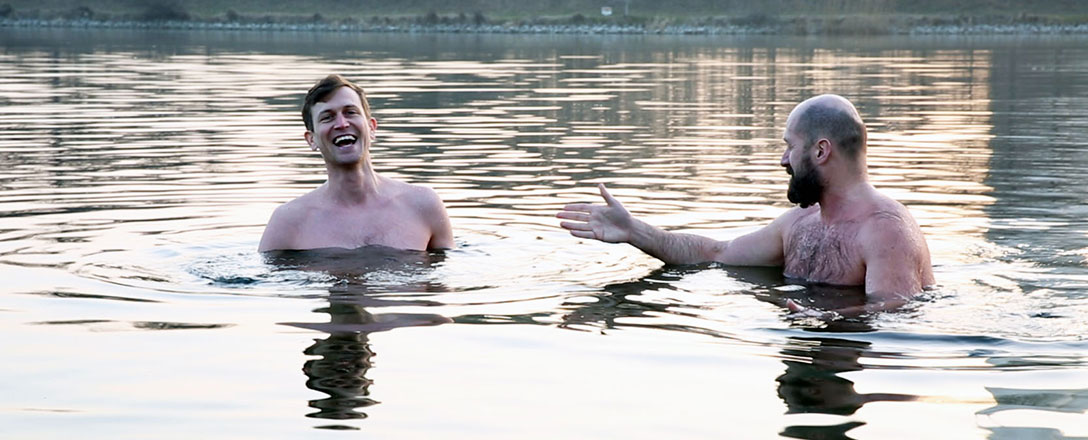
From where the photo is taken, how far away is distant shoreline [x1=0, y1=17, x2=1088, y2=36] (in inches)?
3172

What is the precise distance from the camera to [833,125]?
669cm

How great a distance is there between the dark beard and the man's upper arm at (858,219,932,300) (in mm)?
338

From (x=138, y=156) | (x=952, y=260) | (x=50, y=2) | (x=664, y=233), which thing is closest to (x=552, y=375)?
(x=664, y=233)

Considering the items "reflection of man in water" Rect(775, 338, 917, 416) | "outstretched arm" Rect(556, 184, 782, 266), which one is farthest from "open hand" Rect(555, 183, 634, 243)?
"reflection of man in water" Rect(775, 338, 917, 416)

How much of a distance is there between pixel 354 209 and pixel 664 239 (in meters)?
1.78

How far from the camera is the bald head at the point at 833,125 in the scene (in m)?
6.68

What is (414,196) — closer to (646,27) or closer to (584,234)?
(584,234)

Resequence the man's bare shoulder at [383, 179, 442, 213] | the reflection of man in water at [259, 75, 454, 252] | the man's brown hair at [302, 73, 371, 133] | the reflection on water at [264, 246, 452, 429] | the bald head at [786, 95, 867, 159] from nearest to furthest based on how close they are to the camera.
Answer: the reflection on water at [264, 246, 452, 429] → the bald head at [786, 95, 867, 159] → the man's brown hair at [302, 73, 371, 133] → the reflection of man in water at [259, 75, 454, 252] → the man's bare shoulder at [383, 179, 442, 213]

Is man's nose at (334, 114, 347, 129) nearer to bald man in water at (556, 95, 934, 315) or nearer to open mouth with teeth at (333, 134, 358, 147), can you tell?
open mouth with teeth at (333, 134, 358, 147)

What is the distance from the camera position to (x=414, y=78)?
98.7ft

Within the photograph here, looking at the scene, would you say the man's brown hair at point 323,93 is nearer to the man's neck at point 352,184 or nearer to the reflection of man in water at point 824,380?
the man's neck at point 352,184

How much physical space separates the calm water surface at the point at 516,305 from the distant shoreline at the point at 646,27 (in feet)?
214

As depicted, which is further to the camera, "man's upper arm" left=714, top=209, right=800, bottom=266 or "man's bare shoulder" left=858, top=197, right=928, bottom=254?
"man's upper arm" left=714, top=209, right=800, bottom=266

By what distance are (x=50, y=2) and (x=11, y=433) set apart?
110791 millimetres
